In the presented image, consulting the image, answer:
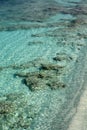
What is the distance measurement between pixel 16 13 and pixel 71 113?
1004 inches

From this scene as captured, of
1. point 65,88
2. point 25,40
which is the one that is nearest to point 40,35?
point 25,40

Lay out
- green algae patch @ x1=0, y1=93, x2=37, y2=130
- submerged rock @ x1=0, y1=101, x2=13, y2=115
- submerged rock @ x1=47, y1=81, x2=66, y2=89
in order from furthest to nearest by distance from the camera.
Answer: submerged rock @ x1=47, y1=81, x2=66, y2=89 < submerged rock @ x1=0, y1=101, x2=13, y2=115 < green algae patch @ x1=0, y1=93, x2=37, y2=130

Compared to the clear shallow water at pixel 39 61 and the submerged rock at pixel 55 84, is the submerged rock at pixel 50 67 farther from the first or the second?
the submerged rock at pixel 55 84

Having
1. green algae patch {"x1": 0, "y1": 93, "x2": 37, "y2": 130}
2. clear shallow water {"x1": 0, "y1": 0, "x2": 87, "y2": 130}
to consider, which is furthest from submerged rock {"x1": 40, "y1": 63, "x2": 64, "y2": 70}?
green algae patch {"x1": 0, "y1": 93, "x2": 37, "y2": 130}

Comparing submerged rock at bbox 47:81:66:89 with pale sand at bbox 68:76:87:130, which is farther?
submerged rock at bbox 47:81:66:89

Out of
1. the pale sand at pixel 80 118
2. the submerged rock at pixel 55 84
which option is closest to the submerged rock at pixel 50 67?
the submerged rock at pixel 55 84

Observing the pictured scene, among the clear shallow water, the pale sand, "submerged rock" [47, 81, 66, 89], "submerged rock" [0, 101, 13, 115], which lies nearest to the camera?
the pale sand

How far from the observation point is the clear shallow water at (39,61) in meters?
13.5

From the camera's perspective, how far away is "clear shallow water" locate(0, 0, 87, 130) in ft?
44.2

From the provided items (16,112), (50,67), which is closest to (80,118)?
(16,112)

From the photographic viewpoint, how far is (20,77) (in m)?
17.6

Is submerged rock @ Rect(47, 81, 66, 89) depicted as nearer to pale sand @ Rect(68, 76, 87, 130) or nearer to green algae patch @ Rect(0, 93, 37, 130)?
green algae patch @ Rect(0, 93, 37, 130)

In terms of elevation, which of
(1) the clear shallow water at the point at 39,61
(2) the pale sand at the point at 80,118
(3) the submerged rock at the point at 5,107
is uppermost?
(2) the pale sand at the point at 80,118

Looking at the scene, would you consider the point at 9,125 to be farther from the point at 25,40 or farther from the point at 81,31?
the point at 81,31
